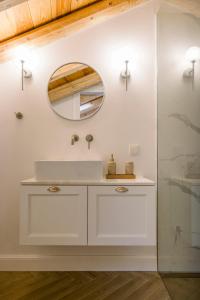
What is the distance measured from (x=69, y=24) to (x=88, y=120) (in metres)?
0.86

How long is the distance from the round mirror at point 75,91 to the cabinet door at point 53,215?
2.52ft

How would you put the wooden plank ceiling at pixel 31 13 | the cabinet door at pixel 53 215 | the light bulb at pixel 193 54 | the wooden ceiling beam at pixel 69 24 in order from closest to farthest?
the light bulb at pixel 193 54 < the wooden plank ceiling at pixel 31 13 < the cabinet door at pixel 53 215 < the wooden ceiling beam at pixel 69 24

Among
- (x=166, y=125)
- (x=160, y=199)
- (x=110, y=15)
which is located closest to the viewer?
(x=166, y=125)

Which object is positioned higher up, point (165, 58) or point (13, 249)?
point (165, 58)

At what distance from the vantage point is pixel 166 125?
1.87 metres

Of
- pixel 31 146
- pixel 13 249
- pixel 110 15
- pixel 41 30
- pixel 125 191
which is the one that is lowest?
pixel 13 249

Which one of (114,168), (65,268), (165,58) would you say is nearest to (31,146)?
(114,168)

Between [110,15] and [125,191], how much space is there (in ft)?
5.41

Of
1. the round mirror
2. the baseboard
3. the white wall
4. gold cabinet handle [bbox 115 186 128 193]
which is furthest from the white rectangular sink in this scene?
the baseboard

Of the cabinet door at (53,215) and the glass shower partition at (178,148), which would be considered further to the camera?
the cabinet door at (53,215)

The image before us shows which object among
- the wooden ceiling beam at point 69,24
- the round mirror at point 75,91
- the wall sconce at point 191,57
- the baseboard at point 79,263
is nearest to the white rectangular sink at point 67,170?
the round mirror at point 75,91

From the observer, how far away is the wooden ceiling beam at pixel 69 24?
1954 millimetres

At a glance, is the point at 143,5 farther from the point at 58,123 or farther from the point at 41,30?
the point at 58,123

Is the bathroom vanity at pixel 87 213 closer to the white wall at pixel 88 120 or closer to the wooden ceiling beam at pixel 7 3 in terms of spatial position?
the white wall at pixel 88 120
